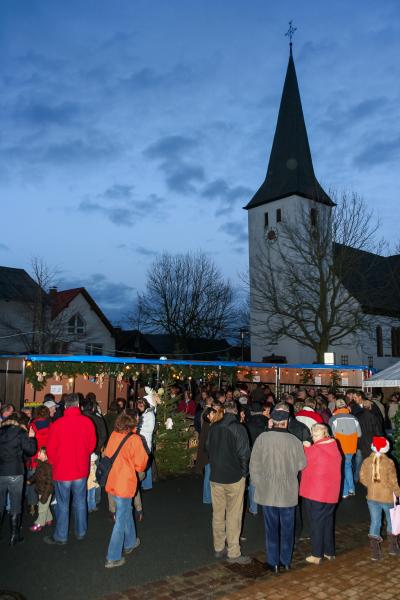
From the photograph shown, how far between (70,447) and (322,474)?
3.29 metres

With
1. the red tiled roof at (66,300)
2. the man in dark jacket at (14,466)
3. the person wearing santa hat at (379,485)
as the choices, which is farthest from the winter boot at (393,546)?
the red tiled roof at (66,300)

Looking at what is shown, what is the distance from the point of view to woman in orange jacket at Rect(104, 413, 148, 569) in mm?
5918

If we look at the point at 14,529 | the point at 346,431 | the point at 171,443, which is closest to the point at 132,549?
the point at 14,529

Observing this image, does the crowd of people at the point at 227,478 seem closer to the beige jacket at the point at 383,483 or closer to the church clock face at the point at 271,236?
the beige jacket at the point at 383,483

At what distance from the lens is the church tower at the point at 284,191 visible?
3934cm

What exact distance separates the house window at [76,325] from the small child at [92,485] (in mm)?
32296

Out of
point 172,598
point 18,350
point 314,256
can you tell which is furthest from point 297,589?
point 18,350

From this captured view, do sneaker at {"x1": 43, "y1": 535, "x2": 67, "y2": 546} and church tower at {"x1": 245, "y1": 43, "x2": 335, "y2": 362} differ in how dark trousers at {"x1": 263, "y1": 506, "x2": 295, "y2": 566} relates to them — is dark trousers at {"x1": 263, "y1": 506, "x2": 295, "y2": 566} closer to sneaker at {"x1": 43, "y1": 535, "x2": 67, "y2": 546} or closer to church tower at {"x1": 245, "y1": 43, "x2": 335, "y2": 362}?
sneaker at {"x1": 43, "y1": 535, "x2": 67, "y2": 546}

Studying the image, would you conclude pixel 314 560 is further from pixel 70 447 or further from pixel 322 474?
pixel 70 447

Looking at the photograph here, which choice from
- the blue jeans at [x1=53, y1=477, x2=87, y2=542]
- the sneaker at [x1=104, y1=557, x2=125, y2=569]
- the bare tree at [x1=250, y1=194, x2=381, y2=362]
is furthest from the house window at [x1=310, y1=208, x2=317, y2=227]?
the sneaker at [x1=104, y1=557, x2=125, y2=569]

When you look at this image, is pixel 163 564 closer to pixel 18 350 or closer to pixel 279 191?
pixel 18 350

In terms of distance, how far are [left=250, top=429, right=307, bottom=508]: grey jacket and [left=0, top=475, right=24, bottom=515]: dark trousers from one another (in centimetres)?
321

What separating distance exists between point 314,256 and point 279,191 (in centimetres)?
1376

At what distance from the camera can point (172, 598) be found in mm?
5164
